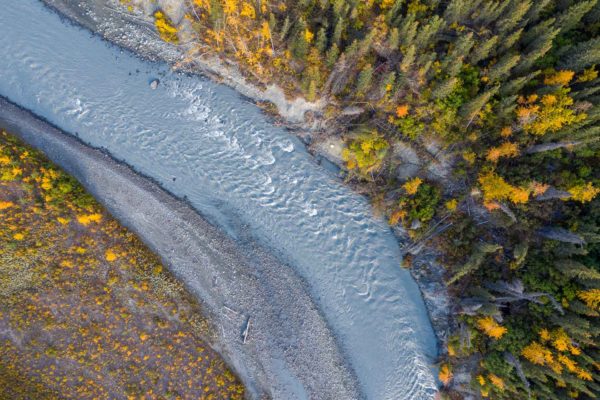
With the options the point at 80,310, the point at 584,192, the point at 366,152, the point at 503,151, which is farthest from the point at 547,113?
the point at 80,310

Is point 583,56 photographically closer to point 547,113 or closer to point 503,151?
point 547,113

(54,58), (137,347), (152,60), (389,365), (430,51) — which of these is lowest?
(137,347)

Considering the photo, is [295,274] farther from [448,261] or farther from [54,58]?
[54,58]

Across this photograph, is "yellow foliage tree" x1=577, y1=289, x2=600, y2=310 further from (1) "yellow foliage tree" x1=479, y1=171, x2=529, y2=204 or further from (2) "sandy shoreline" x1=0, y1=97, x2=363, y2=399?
(2) "sandy shoreline" x1=0, y1=97, x2=363, y2=399

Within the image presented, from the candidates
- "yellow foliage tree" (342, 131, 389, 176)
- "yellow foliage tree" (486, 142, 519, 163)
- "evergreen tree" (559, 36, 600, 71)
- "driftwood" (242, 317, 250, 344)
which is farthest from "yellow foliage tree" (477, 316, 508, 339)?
"driftwood" (242, 317, 250, 344)

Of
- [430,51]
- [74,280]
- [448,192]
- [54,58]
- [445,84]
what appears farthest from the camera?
[54,58]

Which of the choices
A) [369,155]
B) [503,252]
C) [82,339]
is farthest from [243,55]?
[82,339]
